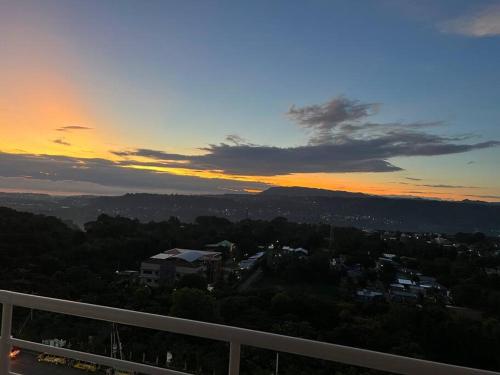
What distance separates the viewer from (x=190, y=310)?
28.5ft

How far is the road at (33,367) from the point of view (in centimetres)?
175

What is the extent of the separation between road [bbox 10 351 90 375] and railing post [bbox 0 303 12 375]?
0.05 meters

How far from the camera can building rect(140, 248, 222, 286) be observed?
11500mm

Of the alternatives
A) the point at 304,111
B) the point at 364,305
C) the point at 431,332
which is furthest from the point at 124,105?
the point at 431,332

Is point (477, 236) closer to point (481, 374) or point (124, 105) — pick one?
point (124, 105)

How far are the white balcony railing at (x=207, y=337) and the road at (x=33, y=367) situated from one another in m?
0.10

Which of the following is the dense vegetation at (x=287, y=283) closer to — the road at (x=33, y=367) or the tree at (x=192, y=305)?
the tree at (x=192, y=305)

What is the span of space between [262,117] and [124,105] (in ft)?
17.3

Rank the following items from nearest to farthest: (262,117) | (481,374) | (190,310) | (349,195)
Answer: (481,374), (190,310), (262,117), (349,195)

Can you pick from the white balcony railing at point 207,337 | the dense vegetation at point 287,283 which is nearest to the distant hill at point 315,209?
the dense vegetation at point 287,283

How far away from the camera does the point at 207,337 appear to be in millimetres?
1180

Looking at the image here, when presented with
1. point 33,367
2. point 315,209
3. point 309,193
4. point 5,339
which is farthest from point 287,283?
point 5,339

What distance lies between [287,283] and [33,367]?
11321 millimetres

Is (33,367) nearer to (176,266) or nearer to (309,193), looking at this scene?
(176,266)
